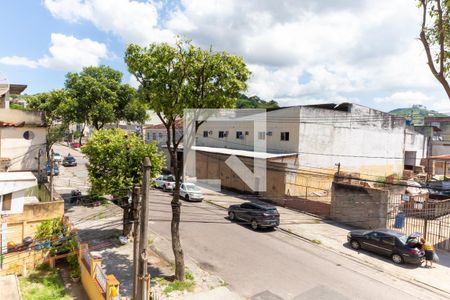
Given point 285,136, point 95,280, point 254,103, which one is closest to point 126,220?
point 95,280

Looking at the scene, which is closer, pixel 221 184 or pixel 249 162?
pixel 249 162

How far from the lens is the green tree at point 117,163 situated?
49.6 ft

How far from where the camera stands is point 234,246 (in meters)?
16.4

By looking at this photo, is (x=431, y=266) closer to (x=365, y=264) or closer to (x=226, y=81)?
(x=365, y=264)

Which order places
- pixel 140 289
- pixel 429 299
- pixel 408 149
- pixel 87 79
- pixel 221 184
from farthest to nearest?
pixel 408 149 < pixel 221 184 < pixel 87 79 < pixel 429 299 < pixel 140 289

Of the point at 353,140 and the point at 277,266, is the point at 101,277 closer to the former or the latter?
the point at 277,266

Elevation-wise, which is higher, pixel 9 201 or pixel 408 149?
pixel 408 149

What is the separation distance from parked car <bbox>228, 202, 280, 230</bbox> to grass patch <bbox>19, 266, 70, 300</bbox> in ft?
36.2

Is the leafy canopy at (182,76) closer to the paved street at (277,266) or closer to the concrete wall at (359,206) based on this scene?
the paved street at (277,266)

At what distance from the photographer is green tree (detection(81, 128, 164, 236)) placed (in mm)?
15117

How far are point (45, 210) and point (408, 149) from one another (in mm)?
41824

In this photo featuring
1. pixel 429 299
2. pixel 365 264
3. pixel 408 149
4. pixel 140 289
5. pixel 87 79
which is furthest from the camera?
pixel 408 149

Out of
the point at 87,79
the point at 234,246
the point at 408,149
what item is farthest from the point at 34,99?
the point at 408,149

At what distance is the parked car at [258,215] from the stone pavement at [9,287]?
1256 cm
